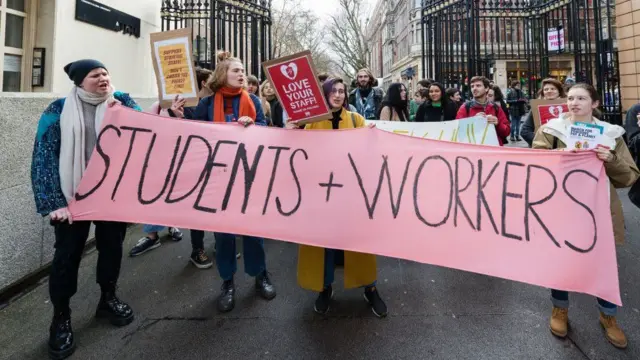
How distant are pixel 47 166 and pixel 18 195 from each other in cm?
143

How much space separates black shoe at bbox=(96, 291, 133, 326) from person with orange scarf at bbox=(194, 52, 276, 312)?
0.69 metres

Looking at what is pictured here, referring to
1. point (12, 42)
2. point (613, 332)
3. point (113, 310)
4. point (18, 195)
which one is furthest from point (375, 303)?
point (12, 42)

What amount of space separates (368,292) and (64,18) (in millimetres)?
4957

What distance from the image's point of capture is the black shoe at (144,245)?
4.10 metres

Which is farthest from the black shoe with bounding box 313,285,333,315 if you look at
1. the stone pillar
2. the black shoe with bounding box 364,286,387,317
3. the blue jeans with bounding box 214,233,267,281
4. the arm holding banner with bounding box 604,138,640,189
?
the stone pillar

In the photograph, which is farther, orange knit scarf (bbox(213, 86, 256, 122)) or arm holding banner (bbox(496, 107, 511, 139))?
arm holding banner (bbox(496, 107, 511, 139))

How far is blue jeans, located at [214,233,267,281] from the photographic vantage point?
2.93 meters

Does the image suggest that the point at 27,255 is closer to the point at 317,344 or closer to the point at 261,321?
the point at 261,321

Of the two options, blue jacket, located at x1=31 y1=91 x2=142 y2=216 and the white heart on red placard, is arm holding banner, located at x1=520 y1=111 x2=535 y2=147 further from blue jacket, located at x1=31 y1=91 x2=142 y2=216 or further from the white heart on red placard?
blue jacket, located at x1=31 y1=91 x2=142 y2=216

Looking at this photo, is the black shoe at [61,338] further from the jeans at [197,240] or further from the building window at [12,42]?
the building window at [12,42]

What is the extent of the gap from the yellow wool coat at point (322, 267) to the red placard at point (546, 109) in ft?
7.41

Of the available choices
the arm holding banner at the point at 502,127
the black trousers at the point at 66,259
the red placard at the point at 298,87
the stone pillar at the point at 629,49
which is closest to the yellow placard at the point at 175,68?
the red placard at the point at 298,87

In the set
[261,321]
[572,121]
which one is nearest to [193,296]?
[261,321]

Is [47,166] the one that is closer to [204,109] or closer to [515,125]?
[204,109]
